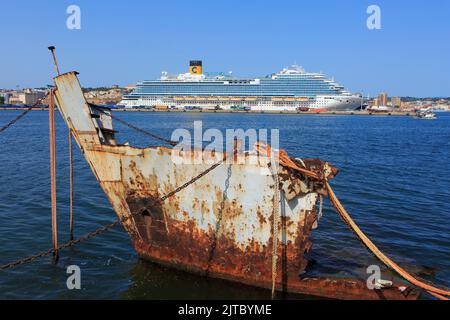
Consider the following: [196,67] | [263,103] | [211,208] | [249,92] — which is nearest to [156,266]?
[211,208]

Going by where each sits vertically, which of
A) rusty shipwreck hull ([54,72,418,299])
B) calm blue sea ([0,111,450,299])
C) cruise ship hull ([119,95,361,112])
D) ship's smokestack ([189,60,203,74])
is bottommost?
calm blue sea ([0,111,450,299])

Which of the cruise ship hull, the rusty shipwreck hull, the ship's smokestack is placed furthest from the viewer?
the ship's smokestack

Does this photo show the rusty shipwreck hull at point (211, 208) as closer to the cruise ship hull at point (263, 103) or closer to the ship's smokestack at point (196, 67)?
the cruise ship hull at point (263, 103)

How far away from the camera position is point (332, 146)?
3206 centimetres

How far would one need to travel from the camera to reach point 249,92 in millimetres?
110312

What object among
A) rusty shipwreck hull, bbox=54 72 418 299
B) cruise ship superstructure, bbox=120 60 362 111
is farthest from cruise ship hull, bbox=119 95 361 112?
rusty shipwreck hull, bbox=54 72 418 299

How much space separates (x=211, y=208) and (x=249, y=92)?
105510 mm

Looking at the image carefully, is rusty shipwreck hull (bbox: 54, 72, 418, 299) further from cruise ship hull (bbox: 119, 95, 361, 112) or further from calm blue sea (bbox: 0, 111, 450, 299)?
cruise ship hull (bbox: 119, 95, 361, 112)

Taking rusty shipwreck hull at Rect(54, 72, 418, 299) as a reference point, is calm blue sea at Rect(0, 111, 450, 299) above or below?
below

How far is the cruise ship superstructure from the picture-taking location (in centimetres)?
10569

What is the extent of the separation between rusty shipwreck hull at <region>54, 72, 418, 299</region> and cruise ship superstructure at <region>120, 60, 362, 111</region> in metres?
102

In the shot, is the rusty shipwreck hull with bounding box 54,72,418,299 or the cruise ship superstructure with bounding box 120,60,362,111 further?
the cruise ship superstructure with bounding box 120,60,362,111

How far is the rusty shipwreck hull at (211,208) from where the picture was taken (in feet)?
21.3
